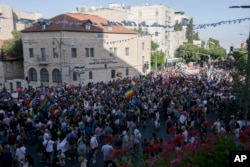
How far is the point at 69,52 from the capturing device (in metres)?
40.9

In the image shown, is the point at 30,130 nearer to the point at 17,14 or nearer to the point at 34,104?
the point at 34,104

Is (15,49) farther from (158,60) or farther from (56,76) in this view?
(158,60)

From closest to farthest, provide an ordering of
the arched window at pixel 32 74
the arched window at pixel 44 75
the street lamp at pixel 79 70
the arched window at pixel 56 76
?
the street lamp at pixel 79 70
the arched window at pixel 56 76
the arched window at pixel 44 75
the arched window at pixel 32 74

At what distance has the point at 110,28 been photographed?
155 feet

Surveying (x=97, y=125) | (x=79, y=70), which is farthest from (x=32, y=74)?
(x=97, y=125)

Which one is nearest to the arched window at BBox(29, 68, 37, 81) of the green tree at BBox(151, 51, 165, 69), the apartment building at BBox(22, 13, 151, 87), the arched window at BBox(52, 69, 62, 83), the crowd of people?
the apartment building at BBox(22, 13, 151, 87)

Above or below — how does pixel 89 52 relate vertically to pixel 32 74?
above

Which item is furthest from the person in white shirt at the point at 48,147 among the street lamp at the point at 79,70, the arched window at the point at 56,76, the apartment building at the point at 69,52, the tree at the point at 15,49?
the tree at the point at 15,49

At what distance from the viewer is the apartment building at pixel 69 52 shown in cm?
4059

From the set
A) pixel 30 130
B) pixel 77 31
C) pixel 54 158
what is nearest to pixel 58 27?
pixel 77 31

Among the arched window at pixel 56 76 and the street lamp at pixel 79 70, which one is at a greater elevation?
the street lamp at pixel 79 70

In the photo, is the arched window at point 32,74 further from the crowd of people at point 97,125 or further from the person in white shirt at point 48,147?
the person in white shirt at point 48,147

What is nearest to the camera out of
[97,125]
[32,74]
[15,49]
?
[97,125]

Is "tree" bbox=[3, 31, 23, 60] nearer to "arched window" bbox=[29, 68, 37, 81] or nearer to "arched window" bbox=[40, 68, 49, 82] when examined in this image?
"arched window" bbox=[29, 68, 37, 81]
